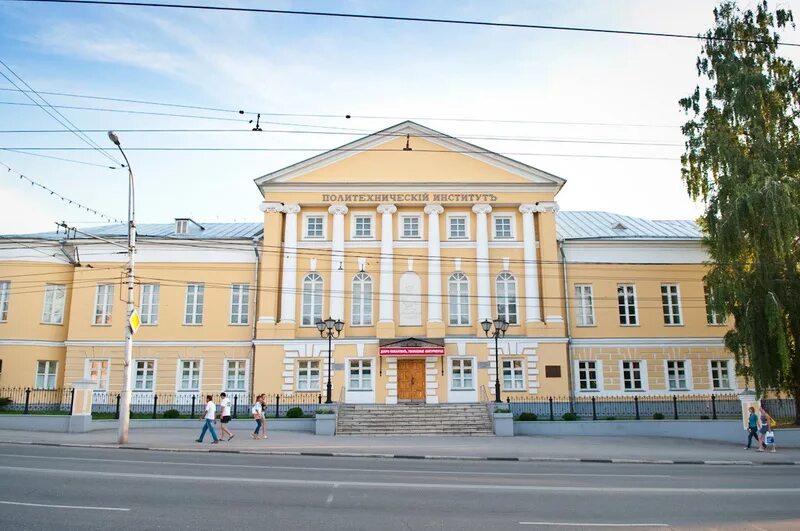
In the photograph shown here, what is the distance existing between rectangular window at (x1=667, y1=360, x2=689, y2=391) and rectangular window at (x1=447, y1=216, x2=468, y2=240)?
13.5m

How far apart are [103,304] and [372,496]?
1101 inches

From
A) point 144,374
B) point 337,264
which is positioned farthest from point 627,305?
point 144,374

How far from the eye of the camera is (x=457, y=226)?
1330 inches

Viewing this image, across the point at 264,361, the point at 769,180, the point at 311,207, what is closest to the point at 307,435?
the point at 264,361

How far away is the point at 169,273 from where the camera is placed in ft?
110

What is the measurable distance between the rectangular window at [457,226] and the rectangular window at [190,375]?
1550 cm

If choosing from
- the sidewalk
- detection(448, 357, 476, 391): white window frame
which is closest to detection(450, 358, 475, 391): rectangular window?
detection(448, 357, 476, 391): white window frame

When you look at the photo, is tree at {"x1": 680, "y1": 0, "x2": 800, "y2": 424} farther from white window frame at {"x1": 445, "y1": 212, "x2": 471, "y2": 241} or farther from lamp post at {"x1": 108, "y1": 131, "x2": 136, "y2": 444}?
lamp post at {"x1": 108, "y1": 131, "x2": 136, "y2": 444}

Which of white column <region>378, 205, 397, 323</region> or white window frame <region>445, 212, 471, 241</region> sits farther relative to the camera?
white window frame <region>445, 212, 471, 241</region>

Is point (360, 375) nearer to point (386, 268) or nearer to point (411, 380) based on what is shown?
point (411, 380)

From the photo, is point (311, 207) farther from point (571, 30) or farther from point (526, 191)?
point (571, 30)

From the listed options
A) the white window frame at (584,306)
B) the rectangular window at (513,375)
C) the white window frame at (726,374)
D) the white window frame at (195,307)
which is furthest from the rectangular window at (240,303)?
the white window frame at (726,374)

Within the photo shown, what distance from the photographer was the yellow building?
104ft

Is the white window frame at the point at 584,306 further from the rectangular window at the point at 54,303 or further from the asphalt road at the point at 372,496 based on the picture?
the rectangular window at the point at 54,303
